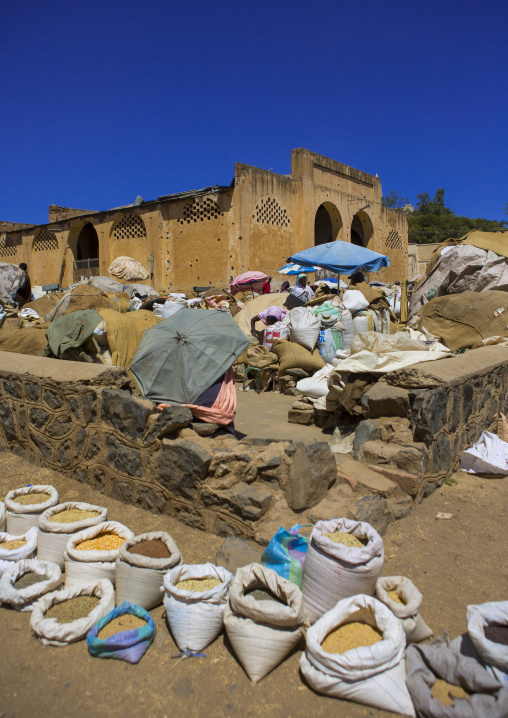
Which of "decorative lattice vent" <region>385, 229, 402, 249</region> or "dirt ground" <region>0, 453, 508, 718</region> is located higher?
"decorative lattice vent" <region>385, 229, 402, 249</region>

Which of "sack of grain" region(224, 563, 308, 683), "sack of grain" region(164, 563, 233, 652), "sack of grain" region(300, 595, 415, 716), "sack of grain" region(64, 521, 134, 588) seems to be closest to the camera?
"sack of grain" region(300, 595, 415, 716)

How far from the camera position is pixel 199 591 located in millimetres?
2244

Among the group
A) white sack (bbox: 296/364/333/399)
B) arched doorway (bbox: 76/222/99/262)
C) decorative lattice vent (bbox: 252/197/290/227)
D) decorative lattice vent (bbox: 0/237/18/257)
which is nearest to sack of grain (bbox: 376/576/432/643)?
white sack (bbox: 296/364/333/399)

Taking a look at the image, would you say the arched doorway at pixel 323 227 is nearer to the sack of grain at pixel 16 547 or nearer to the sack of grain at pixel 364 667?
the sack of grain at pixel 16 547

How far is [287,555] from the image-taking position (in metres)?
2.37

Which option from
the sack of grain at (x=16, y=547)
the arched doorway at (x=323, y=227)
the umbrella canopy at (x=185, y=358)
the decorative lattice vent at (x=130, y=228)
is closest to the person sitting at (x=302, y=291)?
the umbrella canopy at (x=185, y=358)

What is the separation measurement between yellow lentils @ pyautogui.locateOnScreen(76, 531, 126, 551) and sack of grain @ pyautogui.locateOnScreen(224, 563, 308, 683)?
0.92 meters

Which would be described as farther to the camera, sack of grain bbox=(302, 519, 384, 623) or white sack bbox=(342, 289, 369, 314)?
white sack bbox=(342, 289, 369, 314)

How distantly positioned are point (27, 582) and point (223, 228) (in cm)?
1317

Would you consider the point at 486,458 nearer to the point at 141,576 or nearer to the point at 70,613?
the point at 141,576

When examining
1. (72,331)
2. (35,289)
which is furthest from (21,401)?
(35,289)

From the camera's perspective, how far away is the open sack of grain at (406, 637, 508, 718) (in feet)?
5.31

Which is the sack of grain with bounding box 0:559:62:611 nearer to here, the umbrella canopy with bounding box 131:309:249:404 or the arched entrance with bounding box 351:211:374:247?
the umbrella canopy with bounding box 131:309:249:404

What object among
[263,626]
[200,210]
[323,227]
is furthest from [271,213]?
[263,626]
